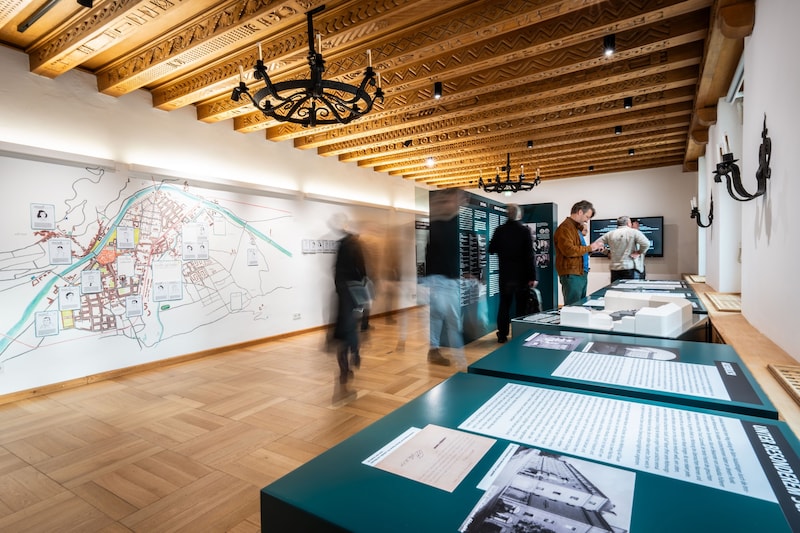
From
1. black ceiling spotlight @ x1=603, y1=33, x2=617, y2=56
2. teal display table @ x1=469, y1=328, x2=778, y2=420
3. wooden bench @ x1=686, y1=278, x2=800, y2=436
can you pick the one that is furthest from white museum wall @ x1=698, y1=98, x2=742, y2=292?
teal display table @ x1=469, y1=328, x2=778, y2=420

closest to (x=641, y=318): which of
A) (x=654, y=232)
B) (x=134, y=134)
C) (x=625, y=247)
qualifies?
(x=625, y=247)

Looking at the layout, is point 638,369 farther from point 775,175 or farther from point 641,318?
point 775,175

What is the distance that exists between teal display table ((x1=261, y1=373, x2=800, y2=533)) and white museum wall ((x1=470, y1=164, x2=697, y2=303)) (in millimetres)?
9578

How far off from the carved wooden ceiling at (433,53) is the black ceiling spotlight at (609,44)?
98 millimetres

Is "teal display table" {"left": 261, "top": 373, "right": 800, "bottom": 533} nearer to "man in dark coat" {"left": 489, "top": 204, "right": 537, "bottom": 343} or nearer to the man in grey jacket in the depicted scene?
"man in dark coat" {"left": 489, "top": 204, "right": 537, "bottom": 343}

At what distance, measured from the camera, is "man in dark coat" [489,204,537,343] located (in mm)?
5062

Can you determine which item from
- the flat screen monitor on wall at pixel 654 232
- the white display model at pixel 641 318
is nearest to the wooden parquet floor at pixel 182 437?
the white display model at pixel 641 318

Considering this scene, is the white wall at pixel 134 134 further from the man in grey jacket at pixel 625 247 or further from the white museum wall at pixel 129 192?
the man in grey jacket at pixel 625 247

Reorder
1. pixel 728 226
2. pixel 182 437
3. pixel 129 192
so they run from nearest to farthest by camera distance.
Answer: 1. pixel 182 437
2. pixel 728 226
3. pixel 129 192

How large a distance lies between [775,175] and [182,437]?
3.80 m

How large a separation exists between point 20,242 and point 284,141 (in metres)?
3.70

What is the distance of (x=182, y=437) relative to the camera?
2873 millimetres

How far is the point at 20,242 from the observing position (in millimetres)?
3795

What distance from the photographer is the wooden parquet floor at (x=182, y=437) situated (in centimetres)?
206
